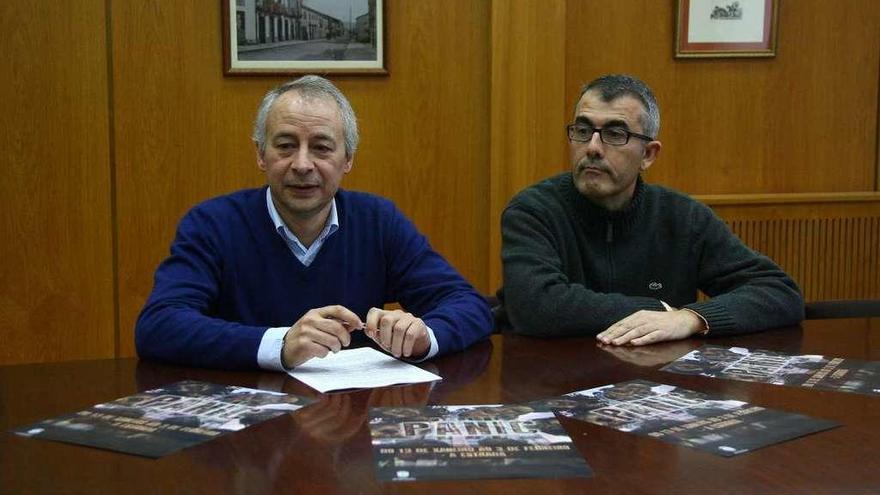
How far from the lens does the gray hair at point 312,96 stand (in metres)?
2.31

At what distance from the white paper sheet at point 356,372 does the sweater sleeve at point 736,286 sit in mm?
767

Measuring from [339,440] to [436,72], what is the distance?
2.81 meters

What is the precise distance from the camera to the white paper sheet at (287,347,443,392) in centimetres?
173

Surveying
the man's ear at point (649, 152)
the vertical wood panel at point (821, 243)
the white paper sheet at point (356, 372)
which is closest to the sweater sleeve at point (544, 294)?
the man's ear at point (649, 152)

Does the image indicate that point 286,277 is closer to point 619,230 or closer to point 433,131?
point 619,230

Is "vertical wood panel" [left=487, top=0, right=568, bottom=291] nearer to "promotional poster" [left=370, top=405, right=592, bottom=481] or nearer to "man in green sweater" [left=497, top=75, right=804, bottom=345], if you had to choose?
"man in green sweater" [left=497, top=75, right=804, bottom=345]

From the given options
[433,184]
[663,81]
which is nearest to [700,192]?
[663,81]

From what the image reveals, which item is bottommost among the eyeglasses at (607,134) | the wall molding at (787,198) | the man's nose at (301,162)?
the wall molding at (787,198)

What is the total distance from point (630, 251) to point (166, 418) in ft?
5.00

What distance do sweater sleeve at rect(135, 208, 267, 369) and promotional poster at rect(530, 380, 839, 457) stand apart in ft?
2.01

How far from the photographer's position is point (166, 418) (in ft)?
4.85

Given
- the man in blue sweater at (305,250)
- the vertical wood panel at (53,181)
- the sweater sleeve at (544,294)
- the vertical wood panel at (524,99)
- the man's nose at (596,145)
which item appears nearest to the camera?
the man in blue sweater at (305,250)

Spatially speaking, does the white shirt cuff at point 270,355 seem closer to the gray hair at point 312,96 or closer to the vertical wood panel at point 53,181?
the gray hair at point 312,96

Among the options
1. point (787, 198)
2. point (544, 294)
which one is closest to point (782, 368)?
point (544, 294)
